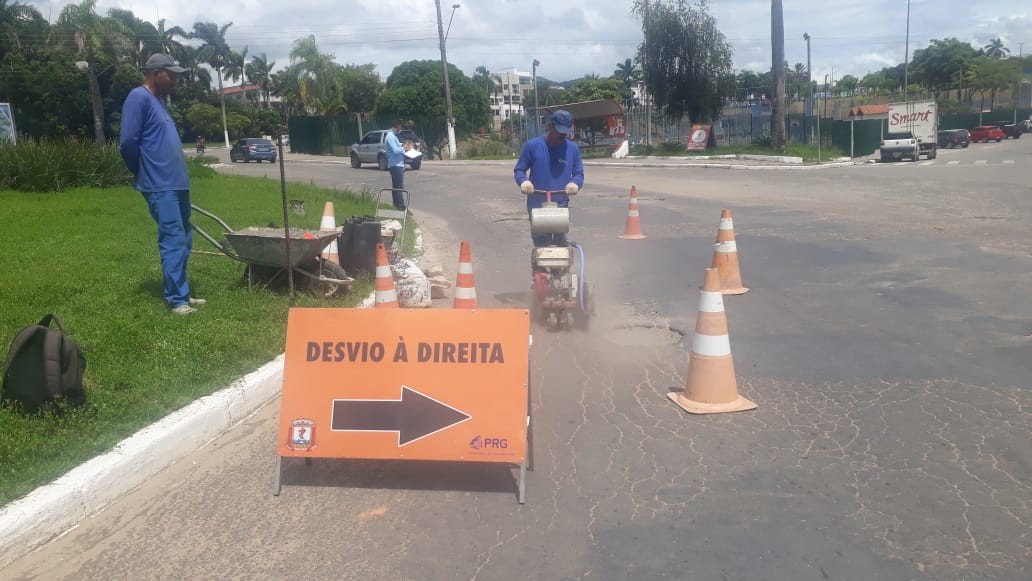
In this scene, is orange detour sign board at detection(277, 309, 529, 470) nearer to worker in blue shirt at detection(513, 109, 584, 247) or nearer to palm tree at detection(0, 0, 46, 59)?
worker in blue shirt at detection(513, 109, 584, 247)

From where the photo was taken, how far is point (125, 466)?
4.41 metres

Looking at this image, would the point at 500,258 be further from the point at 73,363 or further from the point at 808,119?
the point at 808,119

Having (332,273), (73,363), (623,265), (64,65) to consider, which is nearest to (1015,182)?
(623,265)

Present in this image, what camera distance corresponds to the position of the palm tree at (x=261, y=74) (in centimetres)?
7525

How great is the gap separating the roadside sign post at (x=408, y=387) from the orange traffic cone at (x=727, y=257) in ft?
15.9

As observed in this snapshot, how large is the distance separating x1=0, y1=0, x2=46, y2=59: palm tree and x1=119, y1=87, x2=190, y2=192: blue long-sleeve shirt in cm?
5005

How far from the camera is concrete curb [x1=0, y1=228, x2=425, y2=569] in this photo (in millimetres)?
3799

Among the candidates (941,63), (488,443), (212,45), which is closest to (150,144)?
(488,443)

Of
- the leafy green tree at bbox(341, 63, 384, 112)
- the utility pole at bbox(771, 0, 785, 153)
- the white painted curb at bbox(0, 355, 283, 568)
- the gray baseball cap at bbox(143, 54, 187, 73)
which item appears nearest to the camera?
the white painted curb at bbox(0, 355, 283, 568)

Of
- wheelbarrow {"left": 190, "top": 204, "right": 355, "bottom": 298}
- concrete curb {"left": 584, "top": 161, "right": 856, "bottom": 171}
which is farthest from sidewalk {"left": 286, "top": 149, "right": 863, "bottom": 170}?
wheelbarrow {"left": 190, "top": 204, "right": 355, "bottom": 298}

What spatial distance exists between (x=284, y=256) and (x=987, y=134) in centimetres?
6793

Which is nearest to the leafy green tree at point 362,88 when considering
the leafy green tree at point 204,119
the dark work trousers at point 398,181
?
the leafy green tree at point 204,119

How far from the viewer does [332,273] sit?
8055 millimetres

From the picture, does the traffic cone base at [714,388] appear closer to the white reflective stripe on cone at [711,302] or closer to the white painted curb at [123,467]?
the white reflective stripe on cone at [711,302]
